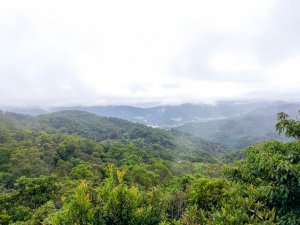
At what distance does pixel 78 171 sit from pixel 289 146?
39.9m

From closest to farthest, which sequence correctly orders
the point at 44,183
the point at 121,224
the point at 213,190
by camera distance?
the point at 121,224 < the point at 213,190 < the point at 44,183

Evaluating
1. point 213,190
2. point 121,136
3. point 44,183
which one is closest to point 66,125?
point 121,136

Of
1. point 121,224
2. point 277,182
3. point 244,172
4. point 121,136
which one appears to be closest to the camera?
point 277,182

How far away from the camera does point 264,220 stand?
622cm

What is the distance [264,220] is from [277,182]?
147 centimetres

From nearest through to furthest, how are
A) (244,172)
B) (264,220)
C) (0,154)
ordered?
(264,220)
(244,172)
(0,154)

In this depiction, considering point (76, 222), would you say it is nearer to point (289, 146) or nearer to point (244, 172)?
point (244, 172)

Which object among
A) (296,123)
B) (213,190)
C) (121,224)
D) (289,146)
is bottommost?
(213,190)

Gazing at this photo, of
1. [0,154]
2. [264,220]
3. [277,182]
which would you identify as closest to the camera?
[264,220]

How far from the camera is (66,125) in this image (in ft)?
478

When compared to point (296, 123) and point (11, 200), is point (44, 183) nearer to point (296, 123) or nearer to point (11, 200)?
point (11, 200)

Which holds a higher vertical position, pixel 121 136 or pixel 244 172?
pixel 244 172

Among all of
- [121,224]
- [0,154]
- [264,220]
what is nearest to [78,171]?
[0,154]

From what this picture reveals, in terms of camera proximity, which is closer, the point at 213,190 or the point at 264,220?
the point at 264,220
